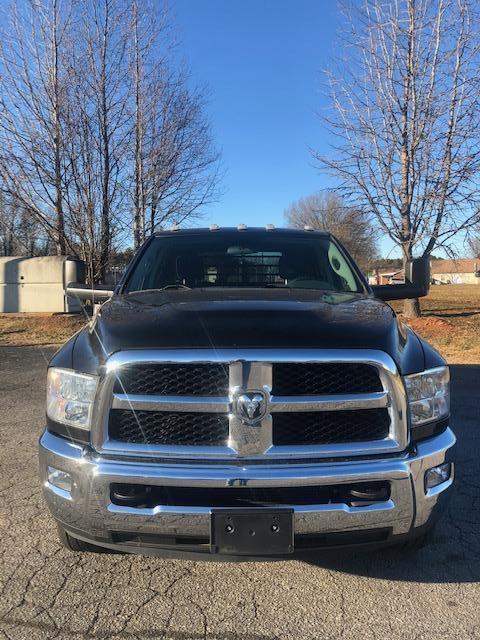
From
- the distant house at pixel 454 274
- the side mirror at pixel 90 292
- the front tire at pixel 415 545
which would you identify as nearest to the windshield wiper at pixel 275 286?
the side mirror at pixel 90 292

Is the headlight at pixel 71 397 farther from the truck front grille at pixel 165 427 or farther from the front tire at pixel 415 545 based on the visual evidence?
the front tire at pixel 415 545

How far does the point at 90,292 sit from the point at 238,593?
228cm

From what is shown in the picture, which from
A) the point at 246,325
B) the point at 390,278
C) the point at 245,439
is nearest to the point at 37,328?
the point at 246,325

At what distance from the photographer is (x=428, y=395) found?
256cm

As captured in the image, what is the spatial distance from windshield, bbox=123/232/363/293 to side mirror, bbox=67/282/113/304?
18 centimetres

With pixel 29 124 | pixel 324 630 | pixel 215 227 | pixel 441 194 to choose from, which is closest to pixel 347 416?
pixel 324 630

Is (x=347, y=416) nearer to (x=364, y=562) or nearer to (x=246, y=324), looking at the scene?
(x=246, y=324)

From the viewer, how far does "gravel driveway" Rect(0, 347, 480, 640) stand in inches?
95.0

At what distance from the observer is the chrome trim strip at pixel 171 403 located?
2.32m

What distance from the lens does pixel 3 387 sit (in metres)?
7.47

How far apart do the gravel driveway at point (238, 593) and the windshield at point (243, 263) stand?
1733 mm

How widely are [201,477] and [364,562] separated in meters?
1.25

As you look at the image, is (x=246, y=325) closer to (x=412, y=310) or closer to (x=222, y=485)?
(x=222, y=485)

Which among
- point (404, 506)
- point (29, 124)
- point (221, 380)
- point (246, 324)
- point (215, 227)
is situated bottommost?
point (404, 506)
